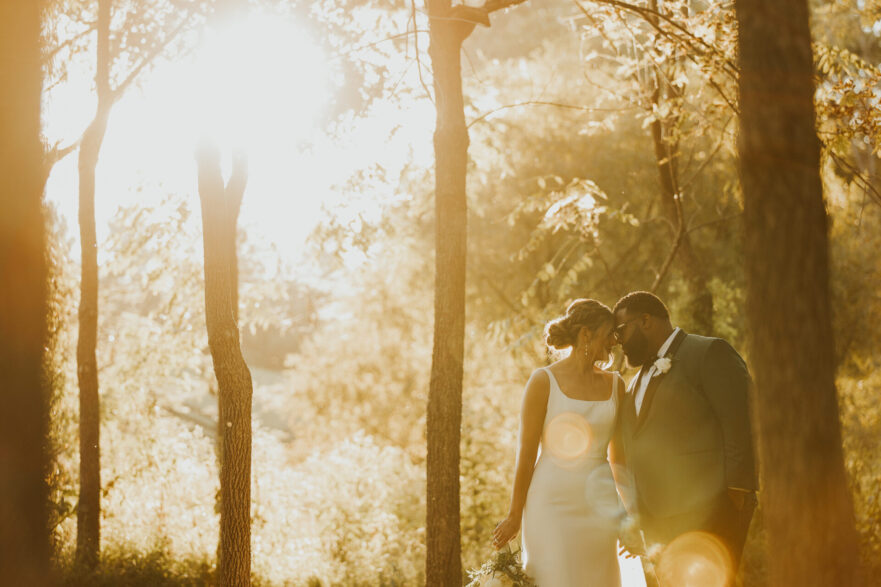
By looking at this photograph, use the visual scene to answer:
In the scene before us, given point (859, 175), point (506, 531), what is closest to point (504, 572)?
point (506, 531)

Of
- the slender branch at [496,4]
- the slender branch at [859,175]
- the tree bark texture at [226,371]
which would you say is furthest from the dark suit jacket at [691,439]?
the slender branch at [496,4]

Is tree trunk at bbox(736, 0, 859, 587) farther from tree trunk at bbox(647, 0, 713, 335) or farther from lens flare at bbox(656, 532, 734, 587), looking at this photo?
tree trunk at bbox(647, 0, 713, 335)

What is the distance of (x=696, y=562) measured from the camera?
5.00 m

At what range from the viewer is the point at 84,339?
1166 centimetres

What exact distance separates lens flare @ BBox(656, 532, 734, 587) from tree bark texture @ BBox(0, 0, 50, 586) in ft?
11.0

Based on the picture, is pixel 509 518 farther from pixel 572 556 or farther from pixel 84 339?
pixel 84 339

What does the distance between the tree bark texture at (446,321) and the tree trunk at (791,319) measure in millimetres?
4053

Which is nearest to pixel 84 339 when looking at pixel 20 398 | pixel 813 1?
pixel 20 398

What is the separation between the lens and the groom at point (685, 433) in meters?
4.89

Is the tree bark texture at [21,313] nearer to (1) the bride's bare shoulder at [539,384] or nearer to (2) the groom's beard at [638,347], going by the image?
(1) the bride's bare shoulder at [539,384]

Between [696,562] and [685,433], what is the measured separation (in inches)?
29.1

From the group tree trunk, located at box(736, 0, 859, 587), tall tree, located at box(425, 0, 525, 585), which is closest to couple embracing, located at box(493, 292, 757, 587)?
tree trunk, located at box(736, 0, 859, 587)

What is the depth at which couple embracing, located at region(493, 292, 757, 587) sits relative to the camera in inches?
197

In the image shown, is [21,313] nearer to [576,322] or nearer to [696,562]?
[576,322]
